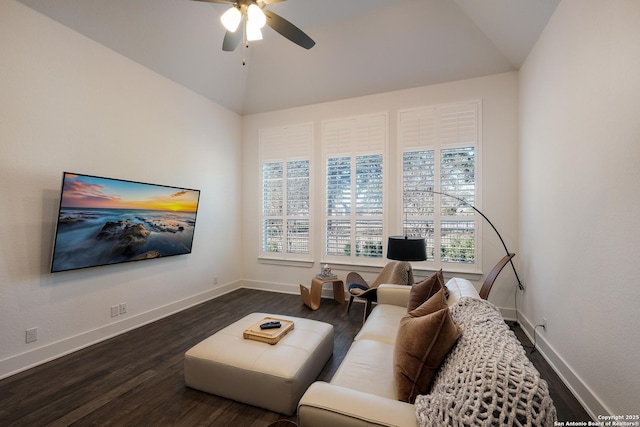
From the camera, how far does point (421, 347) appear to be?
4.51ft

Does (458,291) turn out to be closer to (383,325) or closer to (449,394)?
(383,325)

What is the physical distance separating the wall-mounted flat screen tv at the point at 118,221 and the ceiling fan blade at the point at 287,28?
2.39m

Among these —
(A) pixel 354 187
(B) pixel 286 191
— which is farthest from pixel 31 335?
(A) pixel 354 187

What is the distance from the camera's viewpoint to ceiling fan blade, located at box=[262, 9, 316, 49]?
2.38 meters

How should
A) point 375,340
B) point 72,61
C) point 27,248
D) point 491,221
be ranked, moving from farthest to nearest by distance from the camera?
point 491,221
point 72,61
point 27,248
point 375,340

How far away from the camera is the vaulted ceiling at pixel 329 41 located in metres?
3.04

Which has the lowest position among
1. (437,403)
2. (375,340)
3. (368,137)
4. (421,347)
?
(375,340)

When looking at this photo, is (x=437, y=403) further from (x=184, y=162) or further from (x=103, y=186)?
(x=184, y=162)

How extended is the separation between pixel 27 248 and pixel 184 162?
210 cm

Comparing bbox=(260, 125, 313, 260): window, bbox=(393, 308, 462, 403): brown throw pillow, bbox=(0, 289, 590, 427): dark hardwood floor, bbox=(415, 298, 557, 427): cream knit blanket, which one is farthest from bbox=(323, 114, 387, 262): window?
bbox=(415, 298, 557, 427): cream knit blanket

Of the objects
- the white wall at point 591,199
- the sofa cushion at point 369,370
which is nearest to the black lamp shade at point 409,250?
the white wall at point 591,199

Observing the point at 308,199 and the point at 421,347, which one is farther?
the point at 308,199

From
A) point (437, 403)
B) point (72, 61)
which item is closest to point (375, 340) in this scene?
point (437, 403)

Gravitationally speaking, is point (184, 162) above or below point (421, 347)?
above
